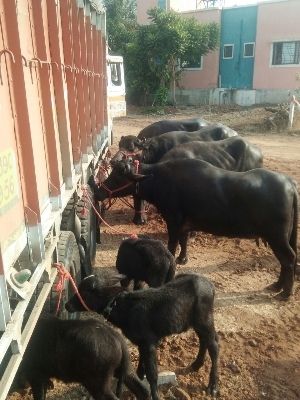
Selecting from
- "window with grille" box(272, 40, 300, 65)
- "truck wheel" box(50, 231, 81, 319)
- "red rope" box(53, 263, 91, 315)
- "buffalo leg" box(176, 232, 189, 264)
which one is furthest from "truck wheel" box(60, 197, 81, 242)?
"window with grille" box(272, 40, 300, 65)

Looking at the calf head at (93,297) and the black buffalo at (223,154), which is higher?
the black buffalo at (223,154)

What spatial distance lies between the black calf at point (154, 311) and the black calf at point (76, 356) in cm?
34

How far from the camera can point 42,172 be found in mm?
2904

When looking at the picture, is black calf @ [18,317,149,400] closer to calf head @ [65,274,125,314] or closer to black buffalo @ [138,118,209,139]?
calf head @ [65,274,125,314]

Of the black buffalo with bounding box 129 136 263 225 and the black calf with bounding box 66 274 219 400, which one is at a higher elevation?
the black buffalo with bounding box 129 136 263 225

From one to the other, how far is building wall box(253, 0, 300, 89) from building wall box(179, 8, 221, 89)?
281 cm

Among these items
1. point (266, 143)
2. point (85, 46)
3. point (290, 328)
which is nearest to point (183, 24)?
point (266, 143)

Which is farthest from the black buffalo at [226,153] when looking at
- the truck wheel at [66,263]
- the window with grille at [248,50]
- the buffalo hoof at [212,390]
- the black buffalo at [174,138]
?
the window with grille at [248,50]

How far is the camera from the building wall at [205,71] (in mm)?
26516

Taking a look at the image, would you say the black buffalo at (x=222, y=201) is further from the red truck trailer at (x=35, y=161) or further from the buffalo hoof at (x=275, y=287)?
the red truck trailer at (x=35, y=161)

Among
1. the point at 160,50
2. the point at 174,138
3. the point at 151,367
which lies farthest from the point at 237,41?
the point at 151,367

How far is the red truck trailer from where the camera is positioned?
2176 mm

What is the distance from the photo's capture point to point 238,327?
440 centimetres

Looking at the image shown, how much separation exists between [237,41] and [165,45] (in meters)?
5.08
